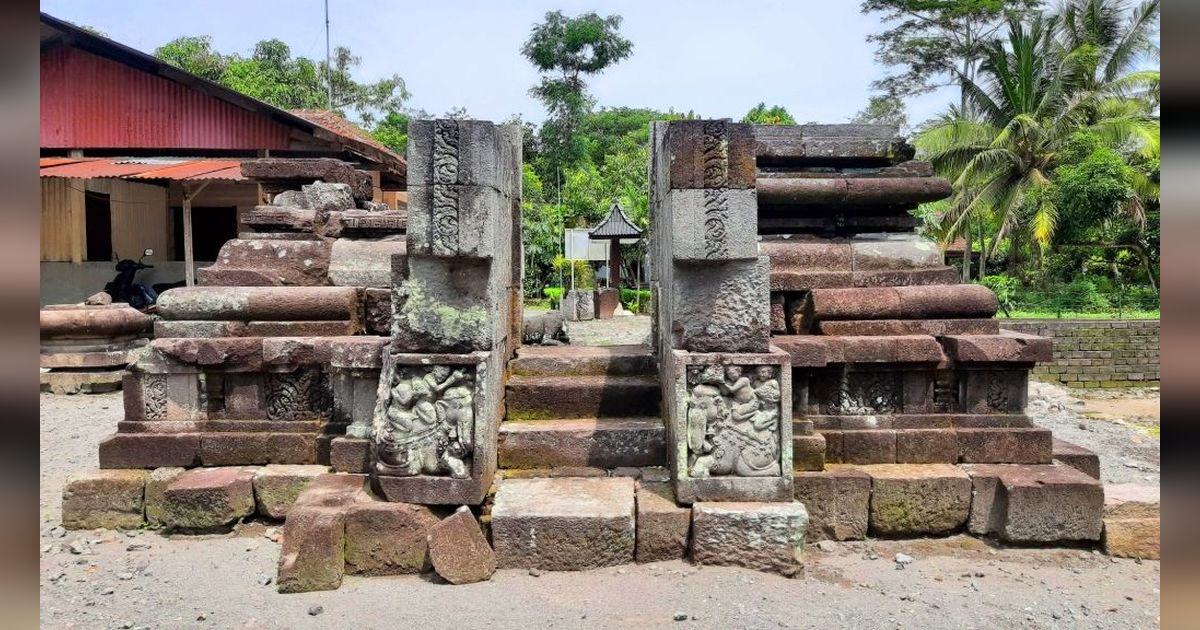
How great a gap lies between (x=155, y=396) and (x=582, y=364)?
273cm

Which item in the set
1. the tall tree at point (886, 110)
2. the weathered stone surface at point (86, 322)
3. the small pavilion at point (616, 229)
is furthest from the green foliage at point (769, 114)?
the weathered stone surface at point (86, 322)

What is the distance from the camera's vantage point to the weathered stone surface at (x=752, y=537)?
360 centimetres

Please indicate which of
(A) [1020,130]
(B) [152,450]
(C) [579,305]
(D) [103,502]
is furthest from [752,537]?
(A) [1020,130]

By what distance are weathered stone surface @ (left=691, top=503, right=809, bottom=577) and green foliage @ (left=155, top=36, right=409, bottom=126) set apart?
1983 centimetres

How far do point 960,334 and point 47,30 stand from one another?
55.5ft

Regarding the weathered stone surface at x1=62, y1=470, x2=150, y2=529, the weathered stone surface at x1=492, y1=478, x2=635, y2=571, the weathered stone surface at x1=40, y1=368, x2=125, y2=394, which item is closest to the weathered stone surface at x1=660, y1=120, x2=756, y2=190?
the weathered stone surface at x1=492, y1=478, x2=635, y2=571

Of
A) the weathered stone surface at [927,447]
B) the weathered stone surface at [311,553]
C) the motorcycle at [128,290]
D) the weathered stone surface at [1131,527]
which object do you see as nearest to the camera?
the weathered stone surface at [311,553]

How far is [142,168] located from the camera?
42.9ft

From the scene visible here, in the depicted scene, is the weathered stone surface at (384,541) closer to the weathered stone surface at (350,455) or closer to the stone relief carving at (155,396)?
the weathered stone surface at (350,455)

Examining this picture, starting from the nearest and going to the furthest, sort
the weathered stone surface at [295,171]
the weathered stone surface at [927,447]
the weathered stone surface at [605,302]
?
the weathered stone surface at [927,447] < the weathered stone surface at [295,171] < the weathered stone surface at [605,302]

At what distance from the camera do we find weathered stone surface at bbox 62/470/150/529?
168 inches

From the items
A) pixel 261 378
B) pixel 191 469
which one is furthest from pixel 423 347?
pixel 191 469

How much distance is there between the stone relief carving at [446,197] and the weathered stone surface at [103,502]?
2.42 metres
